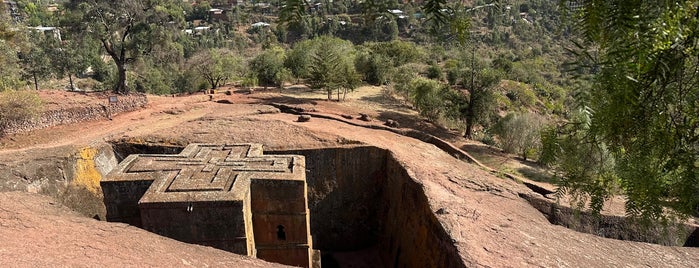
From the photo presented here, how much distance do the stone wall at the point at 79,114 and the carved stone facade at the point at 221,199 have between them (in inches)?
312

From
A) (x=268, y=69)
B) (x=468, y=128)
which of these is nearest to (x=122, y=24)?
(x=268, y=69)

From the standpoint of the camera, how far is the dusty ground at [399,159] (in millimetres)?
6898

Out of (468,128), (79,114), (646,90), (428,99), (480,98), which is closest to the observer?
(646,90)

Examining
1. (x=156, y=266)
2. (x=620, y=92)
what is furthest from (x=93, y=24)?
(x=620, y=92)

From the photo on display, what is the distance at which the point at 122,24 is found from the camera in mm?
19328

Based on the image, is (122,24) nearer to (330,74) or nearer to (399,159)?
(330,74)

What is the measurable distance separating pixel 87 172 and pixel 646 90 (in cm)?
1275

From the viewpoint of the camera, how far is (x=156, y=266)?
5.73 m

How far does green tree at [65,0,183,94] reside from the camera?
1842 centimetres

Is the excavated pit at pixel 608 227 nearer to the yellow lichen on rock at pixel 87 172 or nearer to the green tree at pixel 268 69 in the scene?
the yellow lichen on rock at pixel 87 172

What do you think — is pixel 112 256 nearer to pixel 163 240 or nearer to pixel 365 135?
pixel 163 240

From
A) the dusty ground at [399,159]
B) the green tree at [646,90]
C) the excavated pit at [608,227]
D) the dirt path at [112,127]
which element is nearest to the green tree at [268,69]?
the dusty ground at [399,159]

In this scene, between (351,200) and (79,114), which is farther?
(79,114)

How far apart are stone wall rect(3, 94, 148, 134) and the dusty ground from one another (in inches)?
14.7
